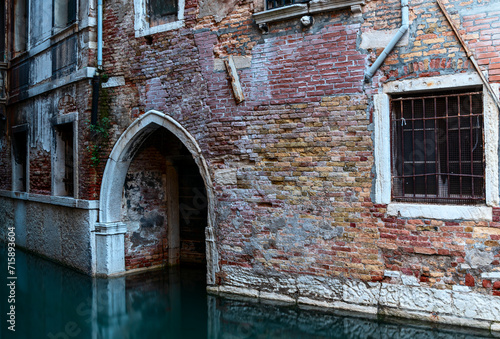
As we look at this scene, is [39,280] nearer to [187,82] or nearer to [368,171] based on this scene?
[187,82]

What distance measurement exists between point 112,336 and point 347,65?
12.6 ft

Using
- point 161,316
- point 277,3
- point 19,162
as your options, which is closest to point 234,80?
point 277,3

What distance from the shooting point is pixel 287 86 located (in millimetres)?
5555

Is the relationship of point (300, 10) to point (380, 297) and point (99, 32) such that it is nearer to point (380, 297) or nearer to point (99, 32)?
point (380, 297)

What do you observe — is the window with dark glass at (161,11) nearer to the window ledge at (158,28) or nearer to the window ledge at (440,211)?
the window ledge at (158,28)

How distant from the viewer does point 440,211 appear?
4723 millimetres

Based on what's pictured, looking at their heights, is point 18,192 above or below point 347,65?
below

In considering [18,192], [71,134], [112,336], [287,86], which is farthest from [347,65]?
[18,192]

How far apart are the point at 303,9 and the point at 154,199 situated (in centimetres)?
413

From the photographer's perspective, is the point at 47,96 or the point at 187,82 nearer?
the point at 187,82

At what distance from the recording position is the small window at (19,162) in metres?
10.2

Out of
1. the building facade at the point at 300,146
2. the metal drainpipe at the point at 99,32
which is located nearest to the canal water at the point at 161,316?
the building facade at the point at 300,146

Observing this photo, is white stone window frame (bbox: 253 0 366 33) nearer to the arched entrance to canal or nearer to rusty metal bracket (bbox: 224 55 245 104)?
rusty metal bracket (bbox: 224 55 245 104)

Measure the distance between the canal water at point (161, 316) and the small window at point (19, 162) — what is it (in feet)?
11.4
